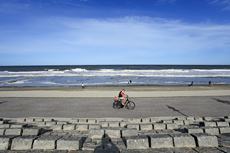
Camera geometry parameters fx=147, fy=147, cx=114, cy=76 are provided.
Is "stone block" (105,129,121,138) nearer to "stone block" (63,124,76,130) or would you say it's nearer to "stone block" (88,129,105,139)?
"stone block" (88,129,105,139)

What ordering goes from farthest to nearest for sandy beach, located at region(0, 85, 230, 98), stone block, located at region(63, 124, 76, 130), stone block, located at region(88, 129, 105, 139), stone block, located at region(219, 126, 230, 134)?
1. sandy beach, located at region(0, 85, 230, 98)
2. stone block, located at region(63, 124, 76, 130)
3. stone block, located at region(219, 126, 230, 134)
4. stone block, located at region(88, 129, 105, 139)

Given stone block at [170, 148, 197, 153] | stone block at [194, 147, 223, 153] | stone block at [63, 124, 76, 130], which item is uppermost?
stone block at [194, 147, 223, 153]

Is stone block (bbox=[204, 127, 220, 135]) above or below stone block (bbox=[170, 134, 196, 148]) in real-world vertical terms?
Answer: below

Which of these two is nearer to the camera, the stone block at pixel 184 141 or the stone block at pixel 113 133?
the stone block at pixel 184 141

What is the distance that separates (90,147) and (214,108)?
12761 mm

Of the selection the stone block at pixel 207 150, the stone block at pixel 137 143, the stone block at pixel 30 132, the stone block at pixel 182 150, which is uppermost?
Answer: the stone block at pixel 137 143

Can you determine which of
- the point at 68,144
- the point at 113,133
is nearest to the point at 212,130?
the point at 113,133

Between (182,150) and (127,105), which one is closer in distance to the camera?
(182,150)

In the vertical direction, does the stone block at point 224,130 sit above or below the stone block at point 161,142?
below

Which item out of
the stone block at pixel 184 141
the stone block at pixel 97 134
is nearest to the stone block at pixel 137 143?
the stone block at pixel 184 141

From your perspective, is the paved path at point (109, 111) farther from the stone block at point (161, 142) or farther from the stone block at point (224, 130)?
the stone block at point (161, 142)

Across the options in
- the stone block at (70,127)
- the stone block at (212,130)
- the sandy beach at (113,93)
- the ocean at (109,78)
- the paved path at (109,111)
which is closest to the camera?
the stone block at (212,130)

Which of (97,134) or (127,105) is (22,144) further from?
(127,105)

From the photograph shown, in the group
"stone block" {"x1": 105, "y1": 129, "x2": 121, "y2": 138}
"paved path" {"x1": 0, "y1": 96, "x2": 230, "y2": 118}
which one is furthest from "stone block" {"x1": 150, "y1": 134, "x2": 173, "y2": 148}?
"paved path" {"x1": 0, "y1": 96, "x2": 230, "y2": 118}
